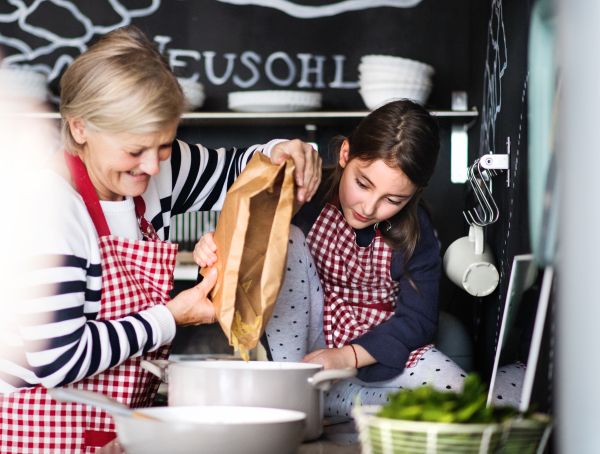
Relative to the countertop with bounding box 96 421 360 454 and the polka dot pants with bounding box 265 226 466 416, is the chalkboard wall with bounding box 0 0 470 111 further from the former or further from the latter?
the countertop with bounding box 96 421 360 454

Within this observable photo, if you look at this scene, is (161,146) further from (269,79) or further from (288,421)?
(269,79)

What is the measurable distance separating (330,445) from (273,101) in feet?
4.55

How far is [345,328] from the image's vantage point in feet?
4.60

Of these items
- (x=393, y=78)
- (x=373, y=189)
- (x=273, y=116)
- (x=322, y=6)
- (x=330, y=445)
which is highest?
(x=322, y=6)

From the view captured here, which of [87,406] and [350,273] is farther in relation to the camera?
[350,273]

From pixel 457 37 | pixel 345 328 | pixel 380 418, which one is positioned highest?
pixel 457 37

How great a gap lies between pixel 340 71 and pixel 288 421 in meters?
1.83

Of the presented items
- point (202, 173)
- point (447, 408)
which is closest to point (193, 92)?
point (202, 173)

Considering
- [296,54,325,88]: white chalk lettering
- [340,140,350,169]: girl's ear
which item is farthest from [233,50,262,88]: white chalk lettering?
[340,140,350,169]: girl's ear

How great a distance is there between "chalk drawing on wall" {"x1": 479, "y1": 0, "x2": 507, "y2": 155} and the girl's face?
313 millimetres

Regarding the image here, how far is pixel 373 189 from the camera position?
4.15 feet

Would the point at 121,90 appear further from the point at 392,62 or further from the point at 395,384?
the point at 392,62

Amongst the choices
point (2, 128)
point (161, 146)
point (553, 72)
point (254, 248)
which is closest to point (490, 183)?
point (254, 248)

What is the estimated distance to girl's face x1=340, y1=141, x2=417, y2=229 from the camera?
126 cm
